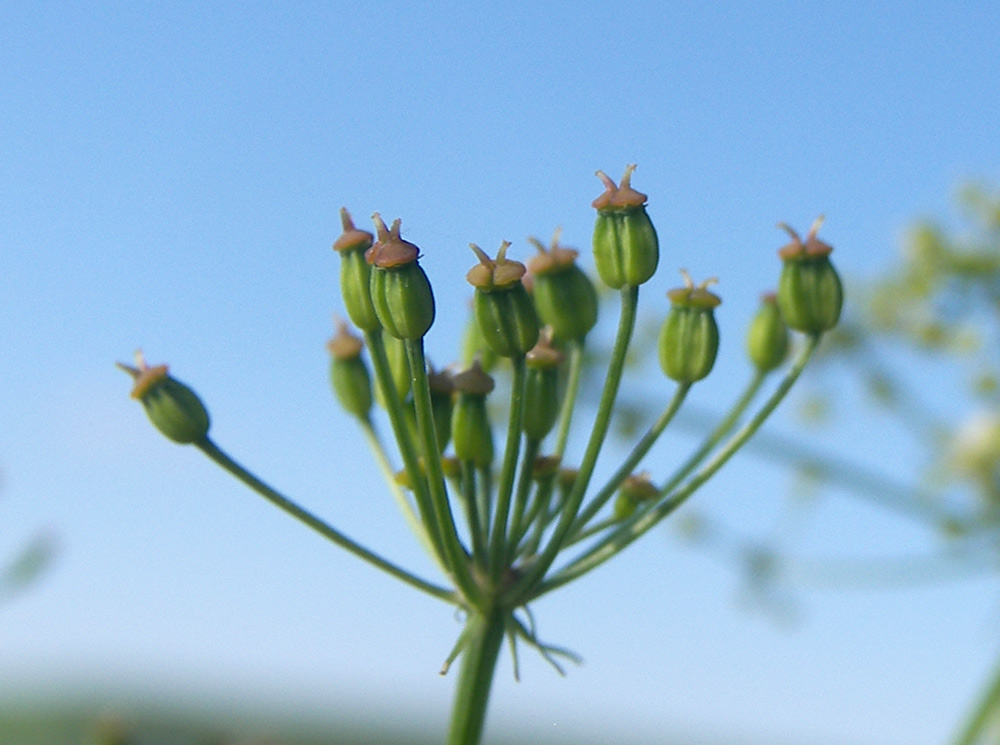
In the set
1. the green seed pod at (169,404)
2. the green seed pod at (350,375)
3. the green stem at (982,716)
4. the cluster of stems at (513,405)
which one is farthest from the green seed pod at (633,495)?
the green stem at (982,716)

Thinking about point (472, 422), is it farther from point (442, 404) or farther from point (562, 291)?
point (562, 291)

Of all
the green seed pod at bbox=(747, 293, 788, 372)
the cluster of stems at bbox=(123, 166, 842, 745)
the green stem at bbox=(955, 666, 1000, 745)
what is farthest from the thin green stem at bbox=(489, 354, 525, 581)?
the green stem at bbox=(955, 666, 1000, 745)

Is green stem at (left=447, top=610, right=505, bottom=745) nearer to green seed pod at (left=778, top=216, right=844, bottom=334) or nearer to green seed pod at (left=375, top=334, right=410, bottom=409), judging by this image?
green seed pod at (left=375, top=334, right=410, bottom=409)

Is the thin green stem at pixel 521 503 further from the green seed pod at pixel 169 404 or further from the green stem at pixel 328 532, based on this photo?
the green seed pod at pixel 169 404

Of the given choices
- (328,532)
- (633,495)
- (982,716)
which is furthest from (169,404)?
(982,716)

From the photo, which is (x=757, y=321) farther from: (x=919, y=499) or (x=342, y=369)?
(x=919, y=499)

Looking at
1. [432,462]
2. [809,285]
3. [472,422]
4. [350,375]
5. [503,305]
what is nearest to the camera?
[432,462]

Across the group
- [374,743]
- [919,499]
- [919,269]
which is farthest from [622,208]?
[374,743]

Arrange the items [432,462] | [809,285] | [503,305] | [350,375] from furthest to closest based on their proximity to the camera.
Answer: [350,375] < [809,285] < [503,305] < [432,462]
